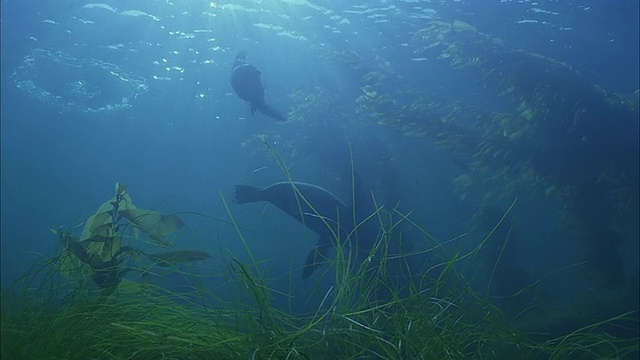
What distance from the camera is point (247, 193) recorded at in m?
5.92

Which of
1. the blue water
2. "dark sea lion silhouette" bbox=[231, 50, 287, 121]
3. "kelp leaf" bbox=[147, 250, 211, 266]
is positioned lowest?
the blue water

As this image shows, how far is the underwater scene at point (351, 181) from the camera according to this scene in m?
2.24

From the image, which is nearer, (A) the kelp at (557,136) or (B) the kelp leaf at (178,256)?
(B) the kelp leaf at (178,256)

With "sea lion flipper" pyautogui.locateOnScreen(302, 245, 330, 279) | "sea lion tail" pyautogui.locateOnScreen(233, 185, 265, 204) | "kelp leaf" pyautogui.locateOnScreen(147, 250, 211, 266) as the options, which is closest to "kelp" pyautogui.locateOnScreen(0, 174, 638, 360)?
"kelp leaf" pyautogui.locateOnScreen(147, 250, 211, 266)

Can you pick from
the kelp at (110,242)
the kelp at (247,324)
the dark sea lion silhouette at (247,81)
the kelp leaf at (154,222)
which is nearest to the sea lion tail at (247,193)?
the dark sea lion silhouette at (247,81)

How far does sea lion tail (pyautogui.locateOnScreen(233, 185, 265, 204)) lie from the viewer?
5883 mm

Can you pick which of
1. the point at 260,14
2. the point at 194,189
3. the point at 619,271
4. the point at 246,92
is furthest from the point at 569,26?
the point at 194,189

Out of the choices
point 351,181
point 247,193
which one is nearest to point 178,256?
point 351,181

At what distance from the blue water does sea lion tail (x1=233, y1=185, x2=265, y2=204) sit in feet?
2.21

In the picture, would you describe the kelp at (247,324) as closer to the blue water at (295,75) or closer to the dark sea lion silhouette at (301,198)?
the blue water at (295,75)

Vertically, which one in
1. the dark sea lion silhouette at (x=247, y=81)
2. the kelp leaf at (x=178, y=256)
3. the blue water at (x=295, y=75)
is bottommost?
the blue water at (x=295, y=75)

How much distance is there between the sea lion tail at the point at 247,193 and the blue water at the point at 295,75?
0.67 metres

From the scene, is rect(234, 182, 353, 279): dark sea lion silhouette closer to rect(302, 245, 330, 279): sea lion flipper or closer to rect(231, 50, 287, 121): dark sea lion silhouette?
rect(302, 245, 330, 279): sea lion flipper

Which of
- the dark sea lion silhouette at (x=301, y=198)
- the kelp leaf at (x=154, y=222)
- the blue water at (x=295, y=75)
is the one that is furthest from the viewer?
the blue water at (x=295, y=75)
